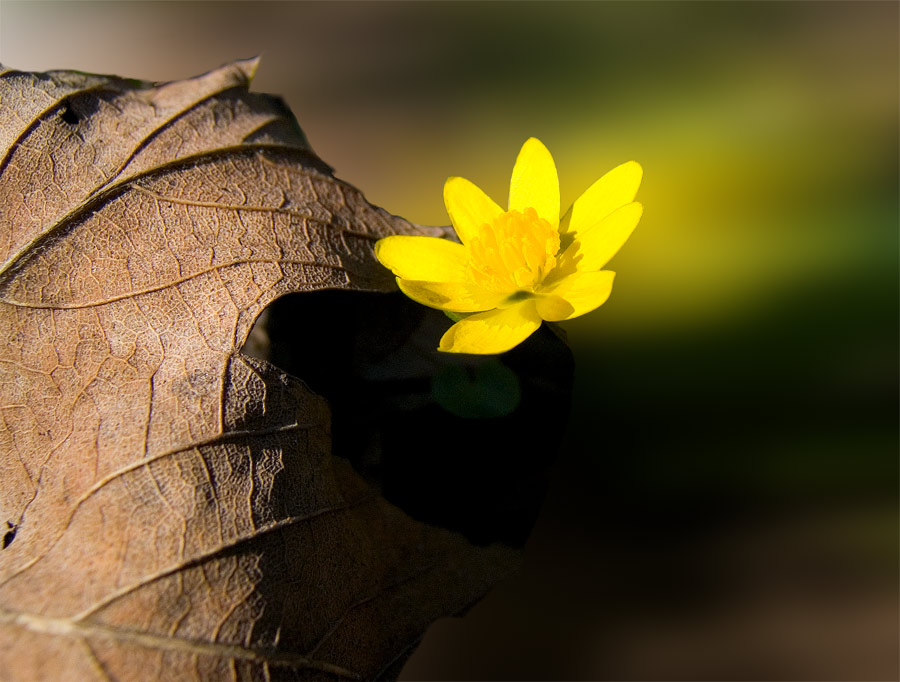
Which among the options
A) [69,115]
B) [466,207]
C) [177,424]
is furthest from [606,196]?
[69,115]

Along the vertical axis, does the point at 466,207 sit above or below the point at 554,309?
above

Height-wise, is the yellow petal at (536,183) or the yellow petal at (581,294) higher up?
the yellow petal at (536,183)

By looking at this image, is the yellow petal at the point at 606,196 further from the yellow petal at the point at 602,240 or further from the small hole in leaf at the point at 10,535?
the small hole in leaf at the point at 10,535

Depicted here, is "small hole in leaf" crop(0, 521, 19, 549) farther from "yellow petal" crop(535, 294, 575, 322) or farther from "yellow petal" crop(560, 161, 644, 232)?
"yellow petal" crop(560, 161, 644, 232)

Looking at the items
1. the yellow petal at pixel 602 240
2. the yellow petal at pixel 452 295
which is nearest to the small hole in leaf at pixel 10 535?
the yellow petal at pixel 452 295

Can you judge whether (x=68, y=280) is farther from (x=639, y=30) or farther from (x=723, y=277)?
(x=639, y=30)

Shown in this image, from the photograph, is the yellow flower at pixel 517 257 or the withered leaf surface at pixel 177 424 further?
the yellow flower at pixel 517 257

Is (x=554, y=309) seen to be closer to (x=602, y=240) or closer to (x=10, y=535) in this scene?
(x=602, y=240)

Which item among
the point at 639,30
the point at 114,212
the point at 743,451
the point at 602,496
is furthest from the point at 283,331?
the point at 639,30
